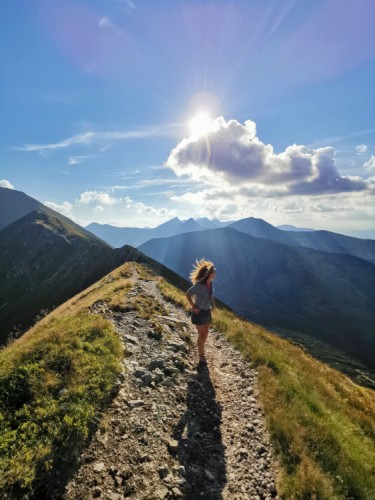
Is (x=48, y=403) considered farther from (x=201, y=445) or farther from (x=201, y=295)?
(x=201, y=295)

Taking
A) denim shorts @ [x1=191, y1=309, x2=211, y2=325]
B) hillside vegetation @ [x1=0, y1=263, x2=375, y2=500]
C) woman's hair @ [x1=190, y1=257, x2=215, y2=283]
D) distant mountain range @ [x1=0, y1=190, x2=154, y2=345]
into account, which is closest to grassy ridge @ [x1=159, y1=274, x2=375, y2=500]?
hillside vegetation @ [x1=0, y1=263, x2=375, y2=500]

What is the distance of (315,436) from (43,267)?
15221cm

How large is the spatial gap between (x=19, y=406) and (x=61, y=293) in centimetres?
8651

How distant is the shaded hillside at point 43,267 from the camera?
81750mm

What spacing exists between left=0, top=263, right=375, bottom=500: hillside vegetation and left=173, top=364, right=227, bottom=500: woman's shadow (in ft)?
5.03

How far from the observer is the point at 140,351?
13.1 m

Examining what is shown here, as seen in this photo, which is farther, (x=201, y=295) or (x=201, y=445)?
(x=201, y=295)

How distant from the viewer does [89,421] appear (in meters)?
7.70

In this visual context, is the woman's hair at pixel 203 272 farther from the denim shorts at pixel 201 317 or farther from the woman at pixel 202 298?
the denim shorts at pixel 201 317

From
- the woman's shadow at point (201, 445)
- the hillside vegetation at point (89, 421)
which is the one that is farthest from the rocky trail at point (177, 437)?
the hillside vegetation at point (89, 421)

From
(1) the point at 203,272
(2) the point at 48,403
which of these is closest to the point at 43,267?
(1) the point at 203,272

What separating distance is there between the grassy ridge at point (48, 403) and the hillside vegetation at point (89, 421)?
0.02m

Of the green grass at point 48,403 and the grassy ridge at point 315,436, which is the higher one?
the green grass at point 48,403

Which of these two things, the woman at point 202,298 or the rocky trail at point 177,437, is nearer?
the rocky trail at point 177,437
